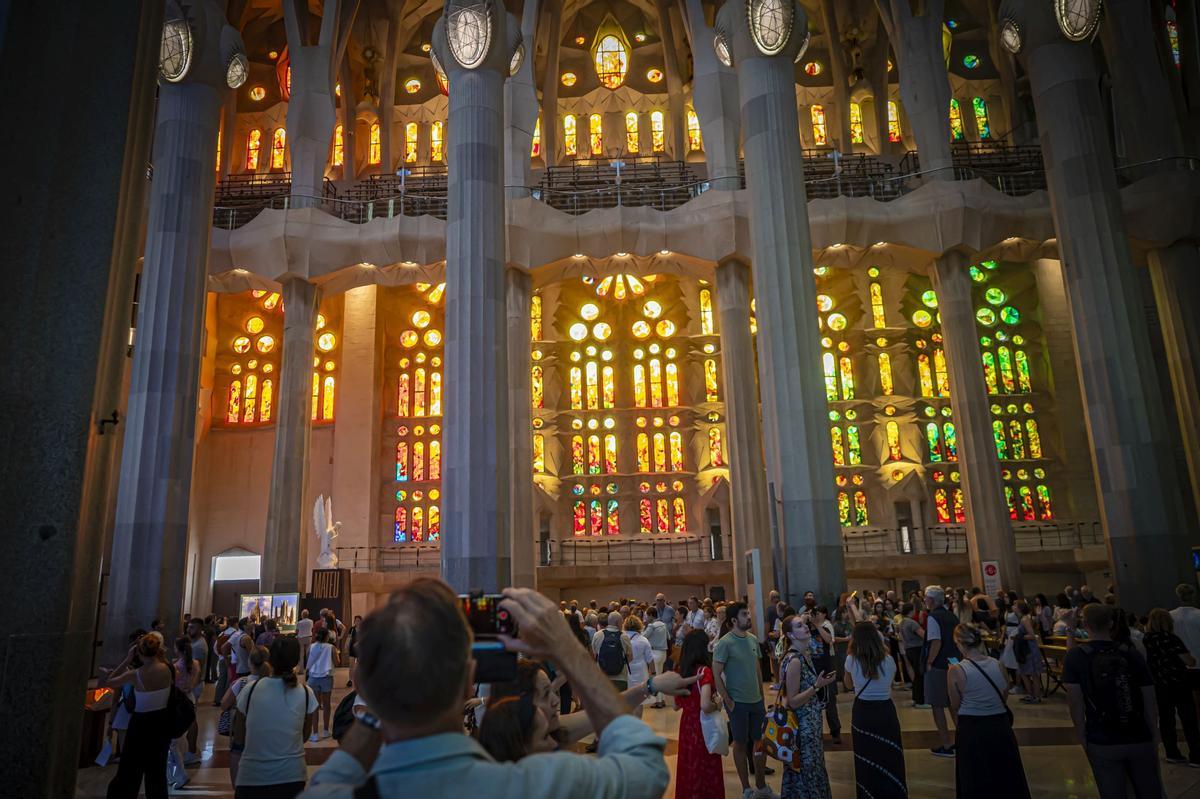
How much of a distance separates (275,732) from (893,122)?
35661 millimetres

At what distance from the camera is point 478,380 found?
16688mm

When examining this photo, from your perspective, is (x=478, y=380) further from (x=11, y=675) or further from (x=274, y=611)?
(x=11, y=675)

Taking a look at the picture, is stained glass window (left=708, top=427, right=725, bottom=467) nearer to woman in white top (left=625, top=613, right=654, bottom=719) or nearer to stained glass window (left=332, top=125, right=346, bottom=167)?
stained glass window (left=332, top=125, right=346, bottom=167)

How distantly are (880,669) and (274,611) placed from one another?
668 inches

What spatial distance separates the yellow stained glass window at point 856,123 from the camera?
33250mm

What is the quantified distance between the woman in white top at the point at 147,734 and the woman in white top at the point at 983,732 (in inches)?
206

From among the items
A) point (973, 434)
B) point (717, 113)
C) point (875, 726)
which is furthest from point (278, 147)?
point (875, 726)

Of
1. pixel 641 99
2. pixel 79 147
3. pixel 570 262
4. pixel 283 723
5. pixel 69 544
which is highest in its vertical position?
pixel 641 99

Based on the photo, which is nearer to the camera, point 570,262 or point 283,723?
point 283,723

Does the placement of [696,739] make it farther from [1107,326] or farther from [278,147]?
[278,147]

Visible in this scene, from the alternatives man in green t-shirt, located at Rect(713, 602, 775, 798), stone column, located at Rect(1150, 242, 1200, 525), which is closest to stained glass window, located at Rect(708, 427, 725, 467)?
stone column, located at Rect(1150, 242, 1200, 525)

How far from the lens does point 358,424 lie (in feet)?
104

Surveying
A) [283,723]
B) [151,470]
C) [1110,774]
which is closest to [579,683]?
[283,723]

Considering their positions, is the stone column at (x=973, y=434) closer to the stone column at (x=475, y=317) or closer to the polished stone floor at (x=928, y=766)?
the polished stone floor at (x=928, y=766)
